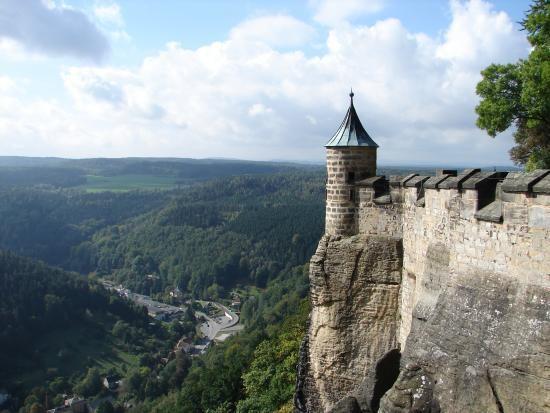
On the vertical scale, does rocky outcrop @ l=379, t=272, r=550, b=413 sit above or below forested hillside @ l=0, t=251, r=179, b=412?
above

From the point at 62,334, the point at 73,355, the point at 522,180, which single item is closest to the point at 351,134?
the point at 522,180

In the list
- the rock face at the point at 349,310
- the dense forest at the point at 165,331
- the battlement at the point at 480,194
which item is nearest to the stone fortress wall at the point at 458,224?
the battlement at the point at 480,194

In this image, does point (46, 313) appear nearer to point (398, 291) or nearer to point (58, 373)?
point (58, 373)

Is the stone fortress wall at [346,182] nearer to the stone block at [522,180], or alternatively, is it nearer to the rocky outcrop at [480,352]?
the rocky outcrop at [480,352]

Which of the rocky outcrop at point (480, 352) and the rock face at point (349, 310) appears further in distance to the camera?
the rock face at point (349, 310)

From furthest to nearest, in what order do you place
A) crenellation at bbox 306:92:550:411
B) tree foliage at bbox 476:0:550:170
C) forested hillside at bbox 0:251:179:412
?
forested hillside at bbox 0:251:179:412
tree foliage at bbox 476:0:550:170
crenellation at bbox 306:92:550:411

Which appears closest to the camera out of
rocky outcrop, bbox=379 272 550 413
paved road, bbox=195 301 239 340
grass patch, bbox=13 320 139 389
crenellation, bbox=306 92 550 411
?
rocky outcrop, bbox=379 272 550 413

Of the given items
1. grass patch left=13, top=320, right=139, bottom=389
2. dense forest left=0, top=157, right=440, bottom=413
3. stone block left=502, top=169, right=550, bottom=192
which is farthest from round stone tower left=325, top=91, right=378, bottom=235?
grass patch left=13, top=320, right=139, bottom=389

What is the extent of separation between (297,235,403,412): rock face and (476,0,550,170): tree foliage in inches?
262

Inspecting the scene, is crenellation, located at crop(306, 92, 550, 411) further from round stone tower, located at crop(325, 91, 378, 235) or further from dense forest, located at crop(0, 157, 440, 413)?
dense forest, located at crop(0, 157, 440, 413)

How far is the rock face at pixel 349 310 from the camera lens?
17.9m

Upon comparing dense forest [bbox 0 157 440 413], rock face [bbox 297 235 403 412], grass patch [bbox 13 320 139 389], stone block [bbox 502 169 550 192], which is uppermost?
stone block [bbox 502 169 550 192]

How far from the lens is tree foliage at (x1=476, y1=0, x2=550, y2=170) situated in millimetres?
17688

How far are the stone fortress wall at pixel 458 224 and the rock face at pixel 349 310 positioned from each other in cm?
59
